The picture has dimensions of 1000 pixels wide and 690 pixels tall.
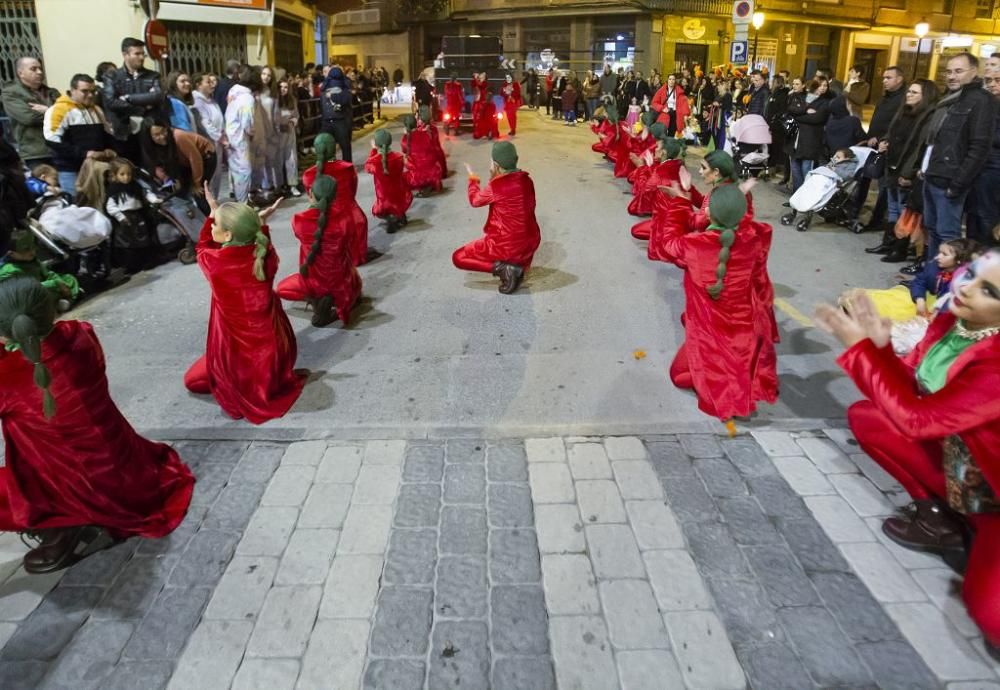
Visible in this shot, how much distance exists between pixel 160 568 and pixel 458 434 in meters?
1.75

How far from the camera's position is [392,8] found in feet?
128

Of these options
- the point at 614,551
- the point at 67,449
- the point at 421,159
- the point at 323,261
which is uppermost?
the point at 421,159

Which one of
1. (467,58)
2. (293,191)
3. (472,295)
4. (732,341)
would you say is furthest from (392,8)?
(732,341)

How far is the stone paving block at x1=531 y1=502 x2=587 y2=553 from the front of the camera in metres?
3.28

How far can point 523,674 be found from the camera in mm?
2625

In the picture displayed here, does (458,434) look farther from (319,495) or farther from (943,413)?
(943,413)

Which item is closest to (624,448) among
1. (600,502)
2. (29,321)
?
(600,502)

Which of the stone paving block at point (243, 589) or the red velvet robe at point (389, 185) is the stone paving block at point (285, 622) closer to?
the stone paving block at point (243, 589)

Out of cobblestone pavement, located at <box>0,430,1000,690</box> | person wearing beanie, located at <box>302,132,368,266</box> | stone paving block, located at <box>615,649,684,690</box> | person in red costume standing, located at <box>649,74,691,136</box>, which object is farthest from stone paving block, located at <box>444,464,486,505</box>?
person in red costume standing, located at <box>649,74,691,136</box>

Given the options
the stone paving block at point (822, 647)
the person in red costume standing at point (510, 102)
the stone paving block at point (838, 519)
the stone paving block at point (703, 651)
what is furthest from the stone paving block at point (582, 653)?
the person in red costume standing at point (510, 102)

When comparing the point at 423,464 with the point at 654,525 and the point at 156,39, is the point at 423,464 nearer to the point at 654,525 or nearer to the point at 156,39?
the point at 654,525

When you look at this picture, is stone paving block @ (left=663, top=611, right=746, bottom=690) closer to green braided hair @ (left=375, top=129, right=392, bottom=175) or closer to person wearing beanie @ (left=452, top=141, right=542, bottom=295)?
person wearing beanie @ (left=452, top=141, right=542, bottom=295)

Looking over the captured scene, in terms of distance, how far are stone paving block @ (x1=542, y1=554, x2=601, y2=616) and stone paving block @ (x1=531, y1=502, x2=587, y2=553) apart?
0.21 feet

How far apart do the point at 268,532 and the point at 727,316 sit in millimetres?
2880
